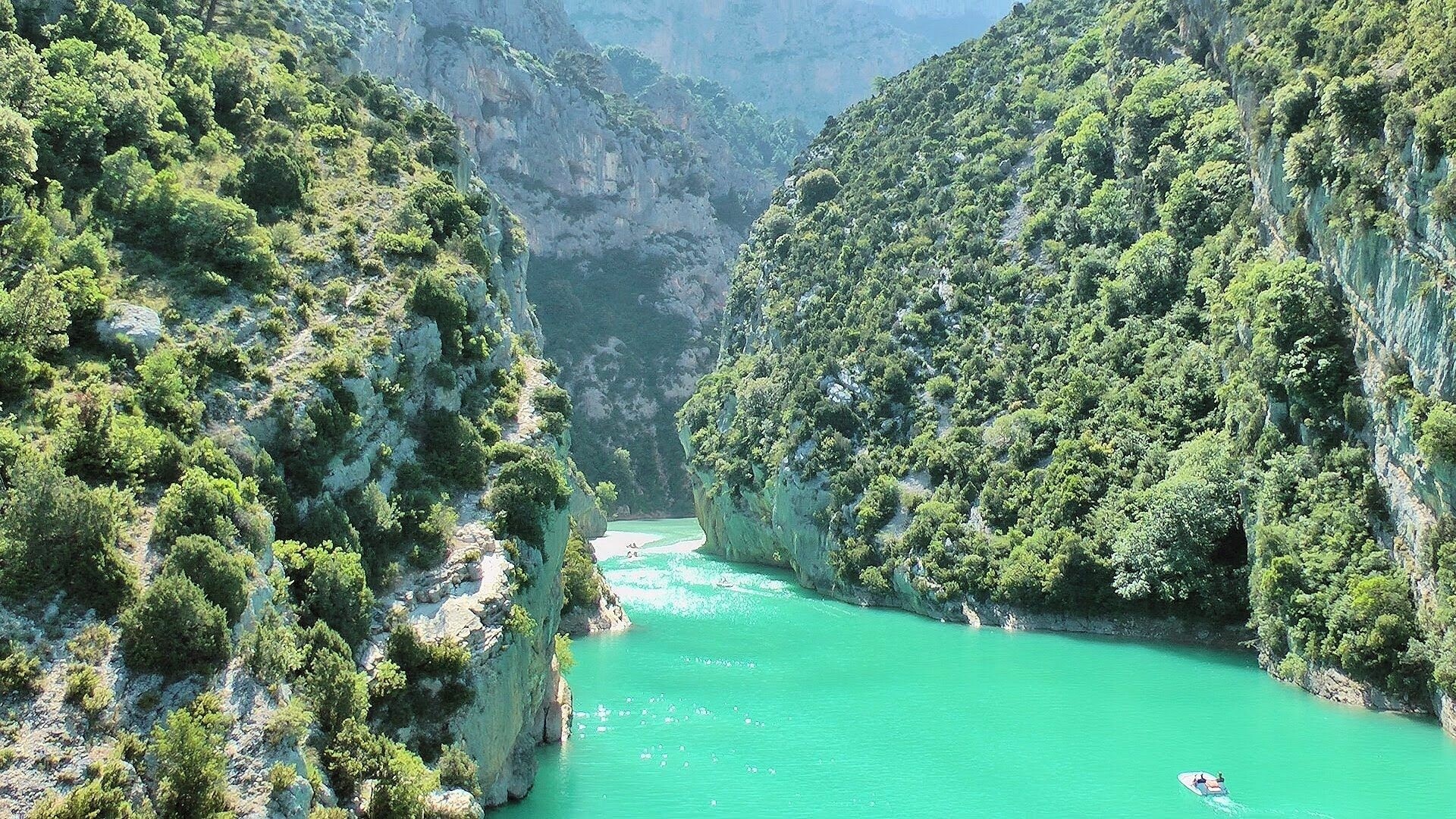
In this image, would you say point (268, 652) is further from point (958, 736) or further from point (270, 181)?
point (958, 736)

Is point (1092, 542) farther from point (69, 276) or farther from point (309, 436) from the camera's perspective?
point (69, 276)

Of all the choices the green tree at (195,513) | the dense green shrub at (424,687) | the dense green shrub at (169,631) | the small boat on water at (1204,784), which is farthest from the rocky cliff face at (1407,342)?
the dense green shrub at (169,631)

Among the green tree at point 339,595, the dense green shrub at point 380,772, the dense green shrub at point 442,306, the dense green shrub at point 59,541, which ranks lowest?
the dense green shrub at point 380,772

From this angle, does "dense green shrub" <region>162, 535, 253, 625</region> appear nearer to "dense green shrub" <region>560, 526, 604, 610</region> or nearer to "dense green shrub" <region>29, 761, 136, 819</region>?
"dense green shrub" <region>29, 761, 136, 819</region>

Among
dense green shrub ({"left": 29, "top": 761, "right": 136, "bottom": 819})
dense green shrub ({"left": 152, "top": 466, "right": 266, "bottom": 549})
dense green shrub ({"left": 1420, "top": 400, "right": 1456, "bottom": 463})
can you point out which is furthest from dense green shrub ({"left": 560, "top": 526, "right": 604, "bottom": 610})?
dense green shrub ({"left": 1420, "top": 400, "right": 1456, "bottom": 463})

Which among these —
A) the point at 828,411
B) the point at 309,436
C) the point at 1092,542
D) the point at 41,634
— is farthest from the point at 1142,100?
the point at 41,634

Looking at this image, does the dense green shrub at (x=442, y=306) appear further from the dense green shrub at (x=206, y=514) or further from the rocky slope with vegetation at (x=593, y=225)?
the rocky slope with vegetation at (x=593, y=225)
